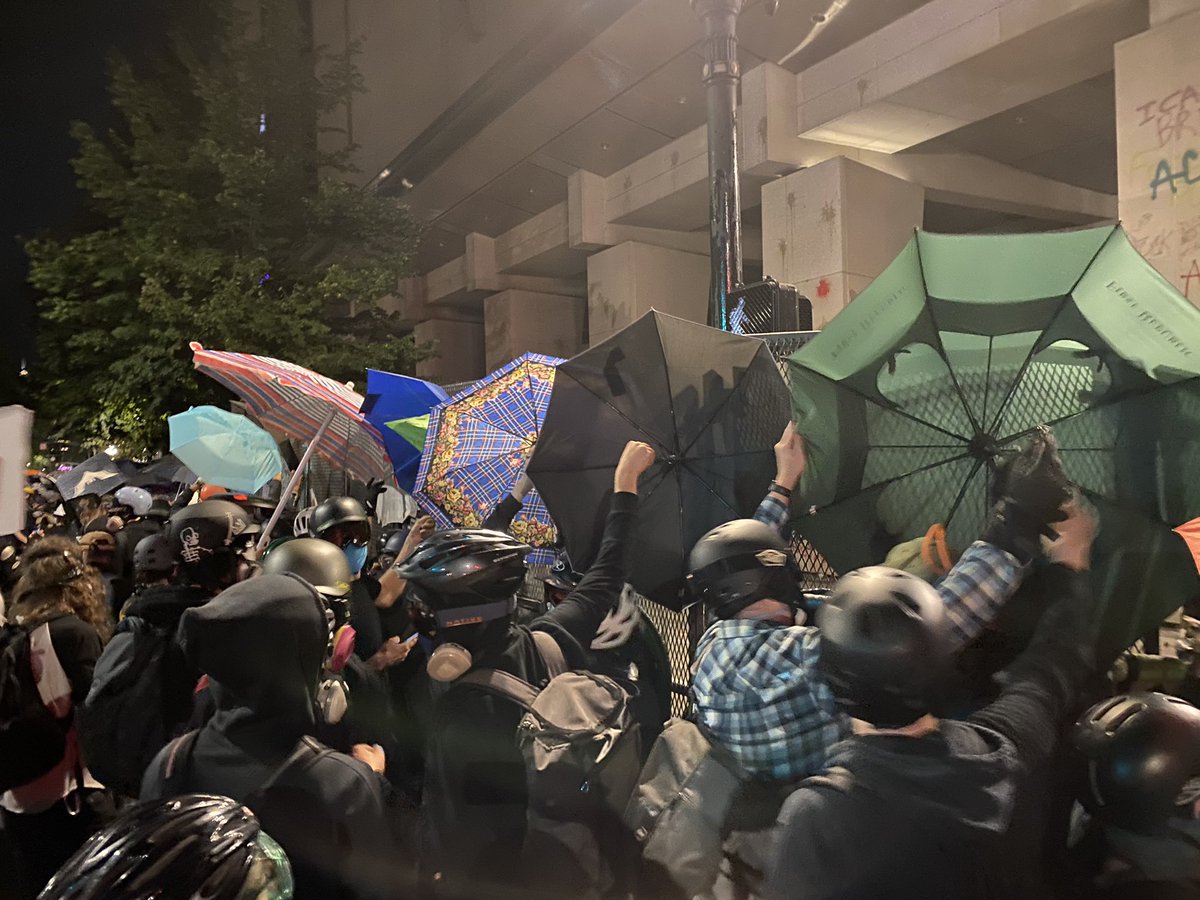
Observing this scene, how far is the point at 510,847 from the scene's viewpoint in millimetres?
2371

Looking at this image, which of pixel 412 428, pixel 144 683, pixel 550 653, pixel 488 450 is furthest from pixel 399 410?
pixel 550 653

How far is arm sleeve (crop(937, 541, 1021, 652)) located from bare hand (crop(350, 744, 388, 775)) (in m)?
1.84

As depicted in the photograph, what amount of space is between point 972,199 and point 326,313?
11542 mm

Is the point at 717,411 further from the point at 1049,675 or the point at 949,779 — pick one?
the point at 949,779

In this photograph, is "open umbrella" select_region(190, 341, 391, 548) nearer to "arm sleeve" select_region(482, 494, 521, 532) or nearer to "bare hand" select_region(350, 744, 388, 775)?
"arm sleeve" select_region(482, 494, 521, 532)

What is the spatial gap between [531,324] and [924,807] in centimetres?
1884

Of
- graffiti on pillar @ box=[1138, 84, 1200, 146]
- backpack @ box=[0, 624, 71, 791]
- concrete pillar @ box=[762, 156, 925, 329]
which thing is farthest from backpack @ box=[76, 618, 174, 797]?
concrete pillar @ box=[762, 156, 925, 329]

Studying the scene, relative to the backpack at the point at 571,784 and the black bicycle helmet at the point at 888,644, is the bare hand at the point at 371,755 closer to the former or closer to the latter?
the backpack at the point at 571,784

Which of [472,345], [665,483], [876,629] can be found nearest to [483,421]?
[665,483]

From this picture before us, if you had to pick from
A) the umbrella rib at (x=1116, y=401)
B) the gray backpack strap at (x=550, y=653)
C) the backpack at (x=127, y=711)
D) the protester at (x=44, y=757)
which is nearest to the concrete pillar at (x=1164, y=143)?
the umbrella rib at (x=1116, y=401)

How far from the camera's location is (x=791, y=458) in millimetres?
2549

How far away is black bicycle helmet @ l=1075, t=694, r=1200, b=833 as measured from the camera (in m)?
1.79

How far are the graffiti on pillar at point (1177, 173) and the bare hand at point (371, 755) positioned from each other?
24.8 feet

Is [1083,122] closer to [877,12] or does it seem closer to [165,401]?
[877,12]
